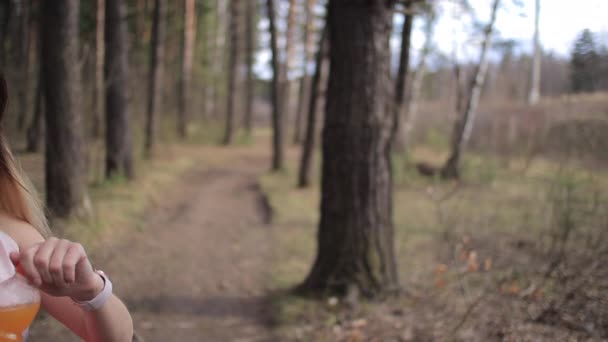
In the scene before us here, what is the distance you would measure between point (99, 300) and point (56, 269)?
0.22 metres

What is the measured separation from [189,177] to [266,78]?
2334 centimetres

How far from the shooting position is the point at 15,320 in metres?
1.25

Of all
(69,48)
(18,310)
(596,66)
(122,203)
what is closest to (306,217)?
(122,203)

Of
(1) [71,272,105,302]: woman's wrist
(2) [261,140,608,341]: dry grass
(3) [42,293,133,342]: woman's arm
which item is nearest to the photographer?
(1) [71,272,105,302]: woman's wrist

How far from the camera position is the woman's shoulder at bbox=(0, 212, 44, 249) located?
1407 millimetres

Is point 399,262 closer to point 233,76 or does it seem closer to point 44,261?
point 44,261

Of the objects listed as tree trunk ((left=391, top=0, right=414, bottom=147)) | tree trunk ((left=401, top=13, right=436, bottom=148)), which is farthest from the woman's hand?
tree trunk ((left=401, top=13, right=436, bottom=148))

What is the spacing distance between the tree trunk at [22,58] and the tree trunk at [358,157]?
997 cm

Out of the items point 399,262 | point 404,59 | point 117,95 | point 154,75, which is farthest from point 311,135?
point 399,262

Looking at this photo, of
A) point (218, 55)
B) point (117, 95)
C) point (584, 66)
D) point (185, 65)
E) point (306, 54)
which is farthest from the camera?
point (218, 55)

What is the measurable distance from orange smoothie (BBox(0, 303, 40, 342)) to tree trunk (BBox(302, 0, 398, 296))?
15.0 ft

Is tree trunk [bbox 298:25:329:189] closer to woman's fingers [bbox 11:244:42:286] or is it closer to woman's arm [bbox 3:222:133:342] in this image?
woman's arm [bbox 3:222:133:342]

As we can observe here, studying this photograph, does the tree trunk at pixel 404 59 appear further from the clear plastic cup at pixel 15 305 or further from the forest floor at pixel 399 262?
the clear plastic cup at pixel 15 305

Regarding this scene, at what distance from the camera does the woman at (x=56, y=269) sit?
3.76 feet
